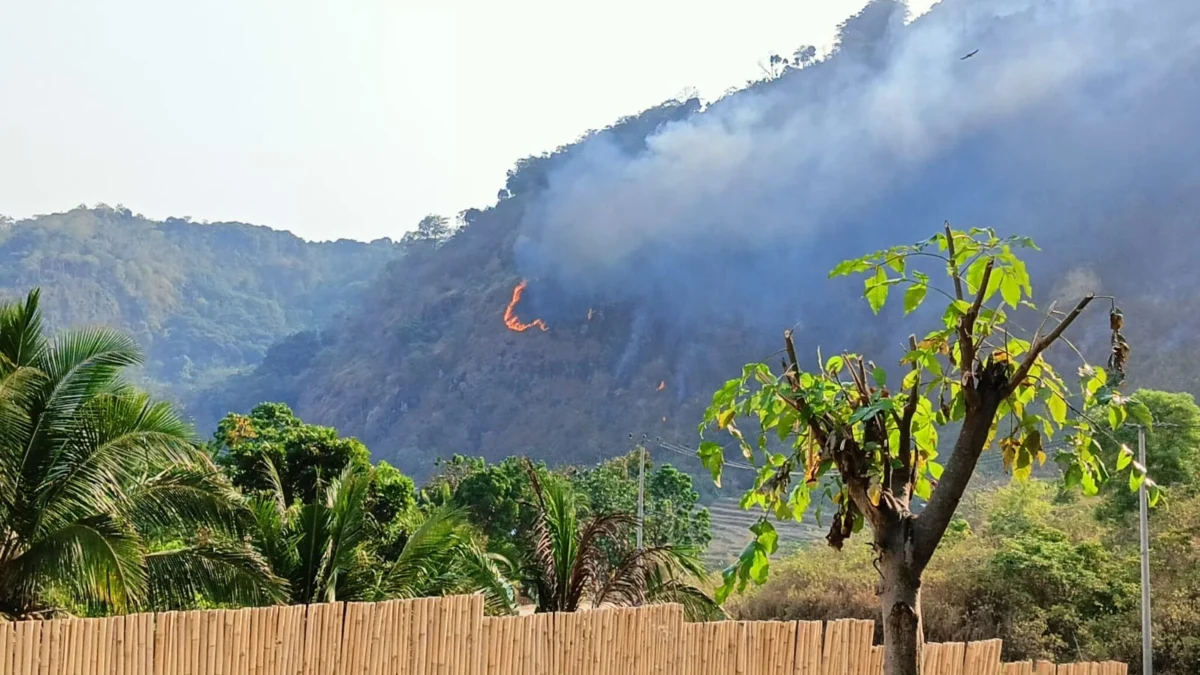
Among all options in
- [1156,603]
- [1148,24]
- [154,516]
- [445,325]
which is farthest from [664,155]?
[154,516]

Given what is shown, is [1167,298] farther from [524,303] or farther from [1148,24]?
[524,303]

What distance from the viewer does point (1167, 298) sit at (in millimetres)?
31672

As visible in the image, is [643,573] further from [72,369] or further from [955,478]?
[955,478]

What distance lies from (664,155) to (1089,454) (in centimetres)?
5075

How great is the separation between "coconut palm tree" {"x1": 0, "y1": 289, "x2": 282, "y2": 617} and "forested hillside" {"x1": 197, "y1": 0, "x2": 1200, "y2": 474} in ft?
97.9

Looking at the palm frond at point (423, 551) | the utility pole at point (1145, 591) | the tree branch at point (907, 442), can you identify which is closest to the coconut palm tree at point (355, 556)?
the palm frond at point (423, 551)

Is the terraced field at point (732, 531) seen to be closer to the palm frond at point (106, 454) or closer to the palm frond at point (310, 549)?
the palm frond at point (310, 549)

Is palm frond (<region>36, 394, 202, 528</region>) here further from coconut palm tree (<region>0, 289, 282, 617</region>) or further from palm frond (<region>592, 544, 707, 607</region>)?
palm frond (<region>592, 544, 707, 607</region>)

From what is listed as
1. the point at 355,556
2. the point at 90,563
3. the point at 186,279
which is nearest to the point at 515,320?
the point at 186,279

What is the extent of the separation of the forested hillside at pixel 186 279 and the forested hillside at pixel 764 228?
5849mm

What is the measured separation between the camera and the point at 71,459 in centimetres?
512

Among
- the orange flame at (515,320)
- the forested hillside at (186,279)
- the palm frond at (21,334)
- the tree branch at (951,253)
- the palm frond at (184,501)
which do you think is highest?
the forested hillside at (186,279)

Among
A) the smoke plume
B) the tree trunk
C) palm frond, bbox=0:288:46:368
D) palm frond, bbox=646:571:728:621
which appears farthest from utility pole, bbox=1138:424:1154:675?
the smoke plume

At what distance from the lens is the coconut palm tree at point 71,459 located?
191 inches
